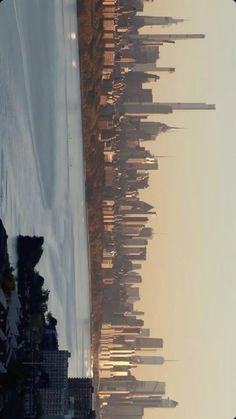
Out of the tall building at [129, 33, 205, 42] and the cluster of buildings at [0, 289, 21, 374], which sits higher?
the tall building at [129, 33, 205, 42]

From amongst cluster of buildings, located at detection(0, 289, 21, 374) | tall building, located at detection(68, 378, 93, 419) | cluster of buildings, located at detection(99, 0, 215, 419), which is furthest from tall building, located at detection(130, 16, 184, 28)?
cluster of buildings, located at detection(0, 289, 21, 374)

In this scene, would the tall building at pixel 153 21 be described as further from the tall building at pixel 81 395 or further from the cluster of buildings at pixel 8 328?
the cluster of buildings at pixel 8 328

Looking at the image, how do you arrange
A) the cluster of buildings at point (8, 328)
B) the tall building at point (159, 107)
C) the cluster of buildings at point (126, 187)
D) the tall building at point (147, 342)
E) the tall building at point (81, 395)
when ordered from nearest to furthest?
the cluster of buildings at point (8, 328) < the tall building at point (81, 395) < the cluster of buildings at point (126, 187) < the tall building at point (159, 107) < the tall building at point (147, 342)

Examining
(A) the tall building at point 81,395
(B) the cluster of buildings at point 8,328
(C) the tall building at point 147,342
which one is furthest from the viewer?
(C) the tall building at point 147,342

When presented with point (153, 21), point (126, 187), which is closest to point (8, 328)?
point (126, 187)

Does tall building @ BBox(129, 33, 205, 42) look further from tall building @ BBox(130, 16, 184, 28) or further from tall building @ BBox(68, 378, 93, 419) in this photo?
tall building @ BBox(68, 378, 93, 419)

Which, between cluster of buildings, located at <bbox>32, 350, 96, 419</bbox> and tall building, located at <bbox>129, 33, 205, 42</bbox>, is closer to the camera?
cluster of buildings, located at <bbox>32, 350, 96, 419</bbox>

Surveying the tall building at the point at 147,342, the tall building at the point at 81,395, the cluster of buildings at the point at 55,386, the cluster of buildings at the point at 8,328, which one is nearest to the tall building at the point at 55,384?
the cluster of buildings at the point at 55,386

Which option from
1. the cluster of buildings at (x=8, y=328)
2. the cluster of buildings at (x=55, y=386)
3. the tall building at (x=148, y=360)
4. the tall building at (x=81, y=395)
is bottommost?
the tall building at (x=148, y=360)

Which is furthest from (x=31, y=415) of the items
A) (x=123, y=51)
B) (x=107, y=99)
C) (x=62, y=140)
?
(x=123, y=51)

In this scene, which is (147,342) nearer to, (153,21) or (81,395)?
(153,21)
